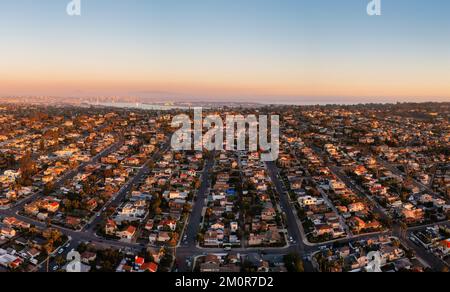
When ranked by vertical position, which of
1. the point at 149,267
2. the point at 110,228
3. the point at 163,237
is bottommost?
the point at 149,267

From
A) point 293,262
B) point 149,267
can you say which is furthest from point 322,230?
point 149,267

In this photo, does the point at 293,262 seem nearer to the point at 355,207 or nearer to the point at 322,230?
the point at 322,230

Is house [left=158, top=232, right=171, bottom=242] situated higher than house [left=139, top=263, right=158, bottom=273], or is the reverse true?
house [left=158, top=232, right=171, bottom=242]

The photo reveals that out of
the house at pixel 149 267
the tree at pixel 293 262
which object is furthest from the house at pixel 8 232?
the tree at pixel 293 262

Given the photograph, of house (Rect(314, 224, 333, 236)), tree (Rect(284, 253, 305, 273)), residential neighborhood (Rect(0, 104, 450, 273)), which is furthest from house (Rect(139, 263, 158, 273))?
house (Rect(314, 224, 333, 236))

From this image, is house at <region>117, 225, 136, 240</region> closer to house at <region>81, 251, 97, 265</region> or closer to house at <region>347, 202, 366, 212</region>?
house at <region>81, 251, 97, 265</region>

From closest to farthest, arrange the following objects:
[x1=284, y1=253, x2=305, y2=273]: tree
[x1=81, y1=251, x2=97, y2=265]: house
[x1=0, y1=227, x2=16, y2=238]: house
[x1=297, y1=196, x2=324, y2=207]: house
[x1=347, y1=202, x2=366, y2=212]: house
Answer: [x1=284, y1=253, x2=305, y2=273]: tree < [x1=81, y1=251, x2=97, y2=265]: house < [x1=0, y1=227, x2=16, y2=238]: house < [x1=347, y1=202, x2=366, y2=212]: house < [x1=297, y1=196, x2=324, y2=207]: house

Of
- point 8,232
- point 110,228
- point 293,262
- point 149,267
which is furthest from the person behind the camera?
point 110,228

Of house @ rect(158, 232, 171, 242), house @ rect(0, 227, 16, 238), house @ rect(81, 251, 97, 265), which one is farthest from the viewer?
house @ rect(0, 227, 16, 238)

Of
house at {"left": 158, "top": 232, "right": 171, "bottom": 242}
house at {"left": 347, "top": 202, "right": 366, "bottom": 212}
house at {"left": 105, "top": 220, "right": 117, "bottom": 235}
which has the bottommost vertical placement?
house at {"left": 158, "top": 232, "right": 171, "bottom": 242}

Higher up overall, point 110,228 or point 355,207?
point 355,207

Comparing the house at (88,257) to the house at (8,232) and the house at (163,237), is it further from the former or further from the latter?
the house at (8,232)
